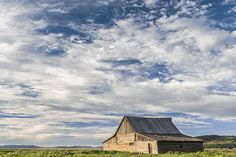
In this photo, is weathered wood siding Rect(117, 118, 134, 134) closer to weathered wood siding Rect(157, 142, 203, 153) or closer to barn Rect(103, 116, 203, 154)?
barn Rect(103, 116, 203, 154)

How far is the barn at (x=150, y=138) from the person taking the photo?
58156 millimetres

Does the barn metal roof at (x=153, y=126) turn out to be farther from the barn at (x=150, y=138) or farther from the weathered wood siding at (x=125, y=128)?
the weathered wood siding at (x=125, y=128)

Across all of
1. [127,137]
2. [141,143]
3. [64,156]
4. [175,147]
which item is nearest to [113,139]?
[127,137]

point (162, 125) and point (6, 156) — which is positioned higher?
point (162, 125)

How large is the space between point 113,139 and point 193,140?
1440 centimetres

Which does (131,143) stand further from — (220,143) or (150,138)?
(220,143)

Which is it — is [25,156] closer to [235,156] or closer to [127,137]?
[235,156]

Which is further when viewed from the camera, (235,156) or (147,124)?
(147,124)

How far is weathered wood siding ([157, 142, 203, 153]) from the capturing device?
5747cm

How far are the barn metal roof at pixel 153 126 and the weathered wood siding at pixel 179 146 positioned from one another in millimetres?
5500

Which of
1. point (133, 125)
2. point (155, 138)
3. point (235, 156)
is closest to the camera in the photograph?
point (235, 156)

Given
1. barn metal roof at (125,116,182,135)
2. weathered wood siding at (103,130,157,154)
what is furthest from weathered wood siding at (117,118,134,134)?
barn metal roof at (125,116,182,135)

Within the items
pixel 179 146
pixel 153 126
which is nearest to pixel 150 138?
pixel 179 146

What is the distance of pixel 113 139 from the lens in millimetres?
67000
